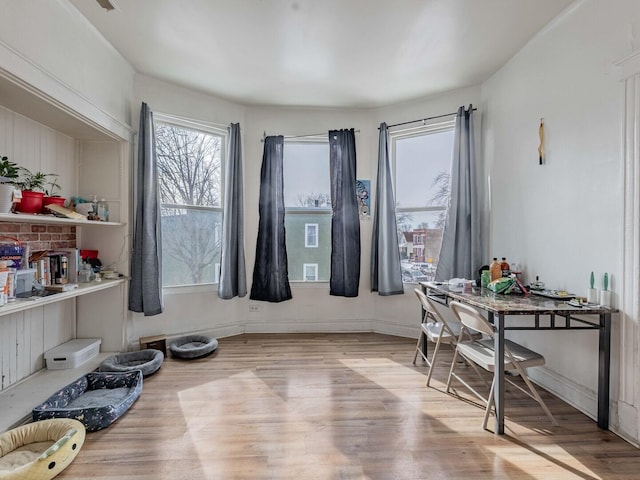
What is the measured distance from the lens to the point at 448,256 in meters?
3.36

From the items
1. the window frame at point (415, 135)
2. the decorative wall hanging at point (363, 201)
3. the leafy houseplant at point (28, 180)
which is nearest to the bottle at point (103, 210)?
the leafy houseplant at point (28, 180)

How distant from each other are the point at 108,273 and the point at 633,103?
13.8 feet

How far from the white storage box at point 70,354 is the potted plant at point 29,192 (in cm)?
124

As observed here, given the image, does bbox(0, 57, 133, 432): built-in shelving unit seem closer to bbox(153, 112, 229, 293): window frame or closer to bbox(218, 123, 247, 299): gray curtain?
bbox(153, 112, 229, 293): window frame

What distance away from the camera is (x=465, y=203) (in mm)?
3264

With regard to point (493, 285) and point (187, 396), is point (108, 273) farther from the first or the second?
point (493, 285)

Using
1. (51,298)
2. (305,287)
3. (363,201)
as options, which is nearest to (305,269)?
(305,287)

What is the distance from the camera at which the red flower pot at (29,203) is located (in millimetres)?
2025

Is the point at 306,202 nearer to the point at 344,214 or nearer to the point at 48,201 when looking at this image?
the point at 344,214

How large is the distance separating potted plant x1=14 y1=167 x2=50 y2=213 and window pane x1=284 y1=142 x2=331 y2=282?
2.37 meters

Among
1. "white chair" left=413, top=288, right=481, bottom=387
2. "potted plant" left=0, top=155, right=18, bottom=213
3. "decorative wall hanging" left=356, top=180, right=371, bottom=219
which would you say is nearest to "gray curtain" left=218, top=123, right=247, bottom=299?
"decorative wall hanging" left=356, top=180, right=371, bottom=219

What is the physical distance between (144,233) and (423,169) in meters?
3.18

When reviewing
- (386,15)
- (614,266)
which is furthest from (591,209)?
(386,15)

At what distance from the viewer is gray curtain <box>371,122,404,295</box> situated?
3660 millimetres
